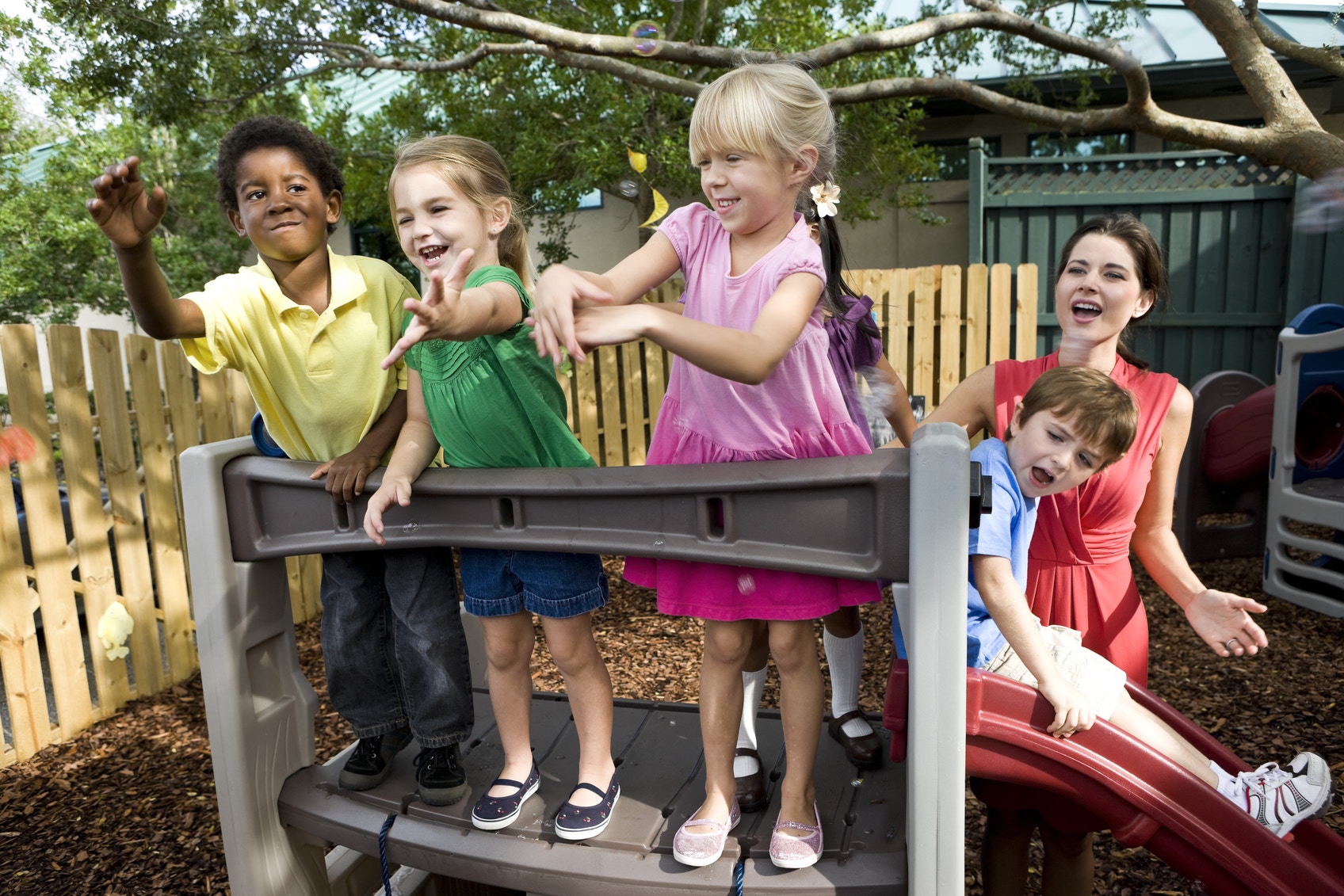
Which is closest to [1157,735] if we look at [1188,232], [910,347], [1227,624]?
[1227,624]

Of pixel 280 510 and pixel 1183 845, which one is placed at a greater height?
pixel 280 510

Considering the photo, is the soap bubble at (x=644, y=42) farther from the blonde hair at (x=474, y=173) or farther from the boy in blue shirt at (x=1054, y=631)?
the boy in blue shirt at (x=1054, y=631)

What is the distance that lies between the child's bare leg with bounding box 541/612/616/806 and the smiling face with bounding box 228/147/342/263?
0.92 metres

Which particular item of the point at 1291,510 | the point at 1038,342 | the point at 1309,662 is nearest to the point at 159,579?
the point at 1309,662

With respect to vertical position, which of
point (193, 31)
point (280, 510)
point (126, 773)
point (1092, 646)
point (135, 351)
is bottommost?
point (126, 773)

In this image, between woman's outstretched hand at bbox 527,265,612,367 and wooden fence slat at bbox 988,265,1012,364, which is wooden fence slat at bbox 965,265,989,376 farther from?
woman's outstretched hand at bbox 527,265,612,367

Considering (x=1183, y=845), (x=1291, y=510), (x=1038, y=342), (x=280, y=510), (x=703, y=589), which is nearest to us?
(x=1183, y=845)

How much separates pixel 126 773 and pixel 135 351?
5.39ft

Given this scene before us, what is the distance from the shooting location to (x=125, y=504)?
370cm

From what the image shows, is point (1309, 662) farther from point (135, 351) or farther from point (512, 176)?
point (512, 176)

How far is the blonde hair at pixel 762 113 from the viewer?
1.44 metres

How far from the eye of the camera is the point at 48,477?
344 cm

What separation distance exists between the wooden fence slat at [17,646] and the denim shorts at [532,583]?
2409 mm

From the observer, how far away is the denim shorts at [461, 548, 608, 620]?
1.78 metres
